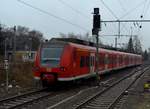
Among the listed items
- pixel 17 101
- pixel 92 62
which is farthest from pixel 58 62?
pixel 92 62

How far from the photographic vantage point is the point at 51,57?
20734 mm

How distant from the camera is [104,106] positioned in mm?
15297

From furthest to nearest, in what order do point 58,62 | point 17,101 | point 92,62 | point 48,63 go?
point 92,62 → point 48,63 → point 58,62 → point 17,101

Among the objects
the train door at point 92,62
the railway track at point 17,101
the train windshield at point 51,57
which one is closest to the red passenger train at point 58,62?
the train windshield at point 51,57

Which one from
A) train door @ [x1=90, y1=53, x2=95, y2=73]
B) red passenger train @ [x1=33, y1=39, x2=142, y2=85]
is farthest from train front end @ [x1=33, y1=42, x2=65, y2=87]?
train door @ [x1=90, y1=53, x2=95, y2=73]

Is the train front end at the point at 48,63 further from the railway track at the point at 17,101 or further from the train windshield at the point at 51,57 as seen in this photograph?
the railway track at the point at 17,101

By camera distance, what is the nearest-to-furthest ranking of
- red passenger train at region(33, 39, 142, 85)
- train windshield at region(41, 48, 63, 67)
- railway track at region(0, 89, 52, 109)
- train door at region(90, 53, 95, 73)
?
railway track at region(0, 89, 52, 109), red passenger train at region(33, 39, 142, 85), train windshield at region(41, 48, 63, 67), train door at region(90, 53, 95, 73)

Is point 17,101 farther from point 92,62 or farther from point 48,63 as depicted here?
point 92,62

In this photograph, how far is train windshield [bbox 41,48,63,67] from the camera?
809 inches

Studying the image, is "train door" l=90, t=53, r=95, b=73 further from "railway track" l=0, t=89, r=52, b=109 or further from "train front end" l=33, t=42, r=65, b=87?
"railway track" l=0, t=89, r=52, b=109

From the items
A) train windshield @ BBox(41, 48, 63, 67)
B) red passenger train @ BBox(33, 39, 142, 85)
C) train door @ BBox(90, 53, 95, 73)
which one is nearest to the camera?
red passenger train @ BBox(33, 39, 142, 85)

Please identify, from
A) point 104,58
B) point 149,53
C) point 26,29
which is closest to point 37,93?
point 104,58

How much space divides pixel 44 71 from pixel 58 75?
2.95 ft

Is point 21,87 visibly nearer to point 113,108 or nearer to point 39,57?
point 39,57
